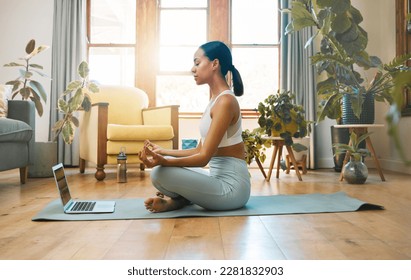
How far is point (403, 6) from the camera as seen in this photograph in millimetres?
4477

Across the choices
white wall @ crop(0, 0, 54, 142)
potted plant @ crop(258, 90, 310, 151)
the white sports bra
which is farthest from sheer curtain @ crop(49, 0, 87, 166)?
the white sports bra

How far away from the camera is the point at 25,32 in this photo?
17.2 feet

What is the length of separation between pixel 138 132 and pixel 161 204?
6.27 ft

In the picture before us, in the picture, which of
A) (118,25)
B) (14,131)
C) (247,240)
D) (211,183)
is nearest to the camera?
(247,240)

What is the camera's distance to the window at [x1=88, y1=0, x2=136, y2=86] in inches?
213

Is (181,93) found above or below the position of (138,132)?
above

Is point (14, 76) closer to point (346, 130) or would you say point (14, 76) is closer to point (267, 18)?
point (267, 18)

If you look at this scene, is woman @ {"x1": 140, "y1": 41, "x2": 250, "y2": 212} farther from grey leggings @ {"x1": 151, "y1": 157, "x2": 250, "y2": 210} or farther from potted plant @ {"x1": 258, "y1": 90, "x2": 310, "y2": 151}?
potted plant @ {"x1": 258, "y1": 90, "x2": 310, "y2": 151}

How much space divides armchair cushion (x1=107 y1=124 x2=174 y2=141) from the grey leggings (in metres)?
1.81

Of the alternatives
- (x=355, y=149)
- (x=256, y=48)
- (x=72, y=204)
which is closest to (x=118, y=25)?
(x=256, y=48)

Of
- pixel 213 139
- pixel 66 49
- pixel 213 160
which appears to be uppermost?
pixel 66 49

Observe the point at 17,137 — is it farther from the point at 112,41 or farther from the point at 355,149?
the point at 355,149
